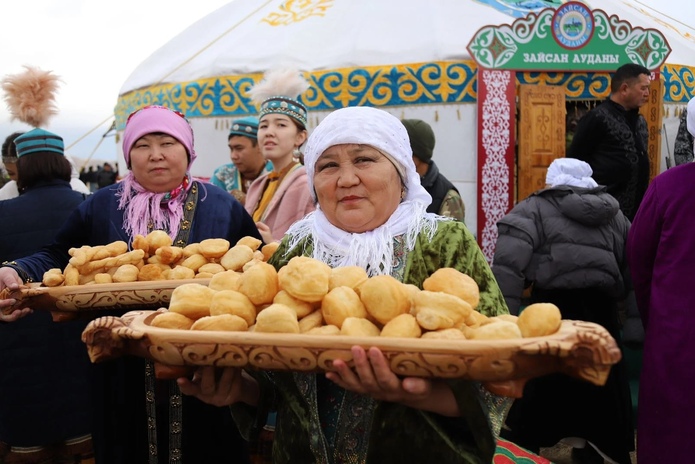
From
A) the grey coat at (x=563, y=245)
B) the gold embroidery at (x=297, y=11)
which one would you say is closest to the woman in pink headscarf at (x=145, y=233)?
the grey coat at (x=563, y=245)

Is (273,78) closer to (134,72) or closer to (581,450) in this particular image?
(581,450)

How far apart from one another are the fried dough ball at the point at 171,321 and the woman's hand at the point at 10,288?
105 cm

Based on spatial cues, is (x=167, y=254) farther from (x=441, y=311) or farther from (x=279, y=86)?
(x=279, y=86)

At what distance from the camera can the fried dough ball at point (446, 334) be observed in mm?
1209

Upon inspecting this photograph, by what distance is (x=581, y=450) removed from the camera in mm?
3873

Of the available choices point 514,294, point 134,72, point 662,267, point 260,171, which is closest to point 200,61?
point 134,72

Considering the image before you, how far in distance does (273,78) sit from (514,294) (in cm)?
221

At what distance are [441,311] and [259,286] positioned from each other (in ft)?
1.36

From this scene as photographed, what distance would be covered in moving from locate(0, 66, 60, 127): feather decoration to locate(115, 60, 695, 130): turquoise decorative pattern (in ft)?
12.8

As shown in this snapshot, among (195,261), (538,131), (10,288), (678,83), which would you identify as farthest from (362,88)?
(10,288)

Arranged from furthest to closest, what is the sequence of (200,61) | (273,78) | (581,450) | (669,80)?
(200,61), (669,80), (273,78), (581,450)

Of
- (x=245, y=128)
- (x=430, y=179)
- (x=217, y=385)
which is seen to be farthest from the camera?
(x=245, y=128)

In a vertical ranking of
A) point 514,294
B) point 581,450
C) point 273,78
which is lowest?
point 581,450

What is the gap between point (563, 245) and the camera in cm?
350
